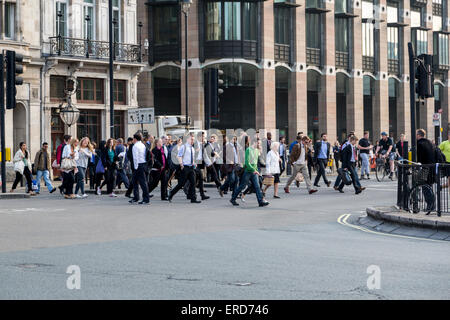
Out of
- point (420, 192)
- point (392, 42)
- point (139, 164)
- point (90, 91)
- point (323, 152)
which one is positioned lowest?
point (420, 192)

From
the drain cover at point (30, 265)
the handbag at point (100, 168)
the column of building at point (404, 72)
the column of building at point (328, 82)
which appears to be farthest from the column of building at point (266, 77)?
the drain cover at point (30, 265)

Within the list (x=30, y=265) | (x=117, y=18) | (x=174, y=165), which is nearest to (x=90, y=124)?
(x=117, y=18)

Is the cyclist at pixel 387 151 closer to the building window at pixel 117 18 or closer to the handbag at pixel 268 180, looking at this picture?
the handbag at pixel 268 180

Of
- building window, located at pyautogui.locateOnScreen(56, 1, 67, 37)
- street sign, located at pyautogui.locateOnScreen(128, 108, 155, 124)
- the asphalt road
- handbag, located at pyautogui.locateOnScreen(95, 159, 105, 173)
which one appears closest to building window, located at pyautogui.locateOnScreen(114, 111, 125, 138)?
building window, located at pyautogui.locateOnScreen(56, 1, 67, 37)

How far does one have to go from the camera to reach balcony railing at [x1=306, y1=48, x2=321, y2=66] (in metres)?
51.4

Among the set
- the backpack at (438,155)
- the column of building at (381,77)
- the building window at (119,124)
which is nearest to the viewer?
the backpack at (438,155)

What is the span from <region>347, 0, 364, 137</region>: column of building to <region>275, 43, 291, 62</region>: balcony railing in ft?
21.6

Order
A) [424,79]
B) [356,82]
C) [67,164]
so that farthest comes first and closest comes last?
[356,82] → [67,164] → [424,79]

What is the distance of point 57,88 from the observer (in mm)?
36312

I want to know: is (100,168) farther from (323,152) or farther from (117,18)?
(117,18)

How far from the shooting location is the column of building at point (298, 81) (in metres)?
50.1

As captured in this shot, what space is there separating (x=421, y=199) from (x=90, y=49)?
2538cm

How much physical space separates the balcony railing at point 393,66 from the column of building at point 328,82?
7.32m
